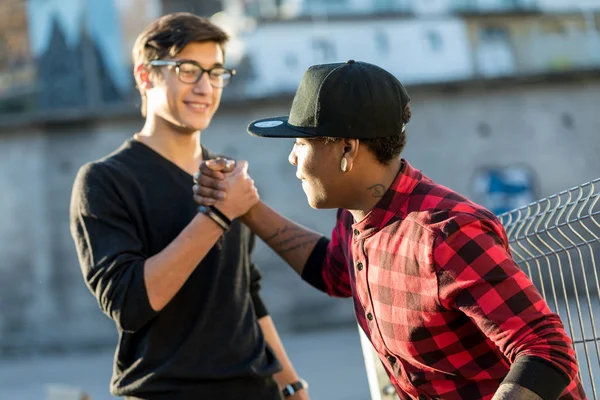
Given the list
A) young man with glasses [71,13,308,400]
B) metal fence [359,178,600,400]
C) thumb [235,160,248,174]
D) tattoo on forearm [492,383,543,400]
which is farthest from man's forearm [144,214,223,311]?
tattoo on forearm [492,383,543,400]

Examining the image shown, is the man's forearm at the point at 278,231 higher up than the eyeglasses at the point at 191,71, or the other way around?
the eyeglasses at the point at 191,71

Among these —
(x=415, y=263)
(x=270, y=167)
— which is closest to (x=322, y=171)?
(x=415, y=263)

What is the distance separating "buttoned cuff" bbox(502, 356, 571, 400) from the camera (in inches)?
75.3

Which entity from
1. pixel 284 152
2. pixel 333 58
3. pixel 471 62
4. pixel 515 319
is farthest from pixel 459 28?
pixel 515 319

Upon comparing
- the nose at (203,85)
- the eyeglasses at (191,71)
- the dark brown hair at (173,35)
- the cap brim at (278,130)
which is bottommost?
the cap brim at (278,130)

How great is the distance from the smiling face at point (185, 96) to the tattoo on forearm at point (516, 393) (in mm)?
1595

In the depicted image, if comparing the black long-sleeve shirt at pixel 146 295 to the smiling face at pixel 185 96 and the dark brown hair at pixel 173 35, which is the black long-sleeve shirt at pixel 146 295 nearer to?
the smiling face at pixel 185 96

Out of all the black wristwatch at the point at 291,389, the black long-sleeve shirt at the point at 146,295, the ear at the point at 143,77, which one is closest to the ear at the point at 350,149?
the black long-sleeve shirt at the point at 146,295

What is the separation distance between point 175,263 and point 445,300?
963 mm

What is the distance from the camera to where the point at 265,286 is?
15.6 metres

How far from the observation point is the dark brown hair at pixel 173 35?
10.3 ft

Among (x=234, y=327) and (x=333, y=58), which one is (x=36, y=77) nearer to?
(x=333, y=58)

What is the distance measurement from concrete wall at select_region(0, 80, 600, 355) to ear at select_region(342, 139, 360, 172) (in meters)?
13.1

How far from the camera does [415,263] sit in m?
2.19
